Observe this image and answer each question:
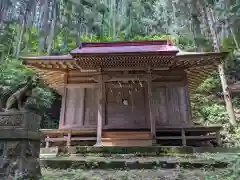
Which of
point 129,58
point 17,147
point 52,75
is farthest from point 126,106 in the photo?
point 17,147

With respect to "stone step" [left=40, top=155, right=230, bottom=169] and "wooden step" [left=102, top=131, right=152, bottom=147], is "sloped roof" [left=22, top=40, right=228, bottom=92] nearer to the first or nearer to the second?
"wooden step" [left=102, top=131, right=152, bottom=147]

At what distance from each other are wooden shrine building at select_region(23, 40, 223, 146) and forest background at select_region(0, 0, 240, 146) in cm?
168

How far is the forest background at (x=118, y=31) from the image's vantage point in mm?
16484

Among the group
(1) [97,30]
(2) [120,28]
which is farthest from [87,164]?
(2) [120,28]

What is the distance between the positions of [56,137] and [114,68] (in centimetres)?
370

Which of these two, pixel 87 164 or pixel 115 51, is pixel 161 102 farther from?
pixel 87 164

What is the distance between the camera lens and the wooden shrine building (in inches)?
372

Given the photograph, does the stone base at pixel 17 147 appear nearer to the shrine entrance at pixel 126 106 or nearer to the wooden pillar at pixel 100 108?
the wooden pillar at pixel 100 108

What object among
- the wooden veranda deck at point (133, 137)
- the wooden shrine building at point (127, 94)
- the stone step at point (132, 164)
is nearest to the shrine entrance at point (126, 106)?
the wooden shrine building at point (127, 94)

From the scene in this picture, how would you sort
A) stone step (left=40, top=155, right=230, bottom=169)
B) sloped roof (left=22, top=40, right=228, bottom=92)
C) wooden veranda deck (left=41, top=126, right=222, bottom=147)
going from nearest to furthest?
stone step (left=40, top=155, right=230, bottom=169) → sloped roof (left=22, top=40, right=228, bottom=92) → wooden veranda deck (left=41, top=126, right=222, bottom=147)

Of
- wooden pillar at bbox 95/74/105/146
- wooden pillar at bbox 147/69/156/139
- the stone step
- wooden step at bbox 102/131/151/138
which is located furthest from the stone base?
wooden pillar at bbox 147/69/156/139

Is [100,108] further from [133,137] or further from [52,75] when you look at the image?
[52,75]

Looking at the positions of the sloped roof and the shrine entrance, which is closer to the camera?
the sloped roof

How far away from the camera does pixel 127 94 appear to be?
35.2 feet
